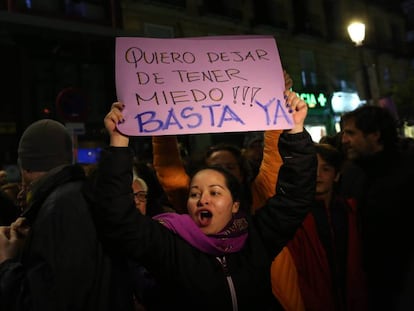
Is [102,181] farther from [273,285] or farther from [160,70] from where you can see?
[273,285]

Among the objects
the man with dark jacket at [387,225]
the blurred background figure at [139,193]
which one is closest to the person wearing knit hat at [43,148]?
the blurred background figure at [139,193]

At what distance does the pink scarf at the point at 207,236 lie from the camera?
5.76 ft

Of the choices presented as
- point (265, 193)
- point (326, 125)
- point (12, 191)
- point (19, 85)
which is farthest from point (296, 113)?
point (326, 125)

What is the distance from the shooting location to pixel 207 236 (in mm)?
1831

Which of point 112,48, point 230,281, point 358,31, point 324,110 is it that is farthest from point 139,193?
point 324,110

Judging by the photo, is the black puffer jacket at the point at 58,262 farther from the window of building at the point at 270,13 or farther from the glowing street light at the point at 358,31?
the window of building at the point at 270,13

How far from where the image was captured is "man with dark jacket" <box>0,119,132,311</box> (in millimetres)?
1388

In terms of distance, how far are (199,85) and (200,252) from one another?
0.78m

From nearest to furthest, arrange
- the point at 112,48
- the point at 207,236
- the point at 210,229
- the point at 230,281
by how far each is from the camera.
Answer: the point at 230,281 → the point at 207,236 → the point at 210,229 → the point at 112,48

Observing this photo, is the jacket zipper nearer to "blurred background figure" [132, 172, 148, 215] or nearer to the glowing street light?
"blurred background figure" [132, 172, 148, 215]

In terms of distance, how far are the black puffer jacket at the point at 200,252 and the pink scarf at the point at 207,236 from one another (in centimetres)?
3

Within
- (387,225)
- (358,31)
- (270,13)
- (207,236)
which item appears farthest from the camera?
(270,13)

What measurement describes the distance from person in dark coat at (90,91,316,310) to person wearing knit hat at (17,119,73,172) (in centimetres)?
25

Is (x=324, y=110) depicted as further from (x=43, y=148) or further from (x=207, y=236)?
(x=43, y=148)
